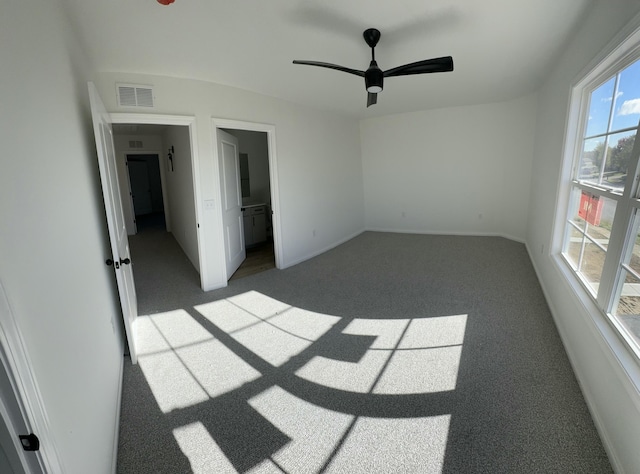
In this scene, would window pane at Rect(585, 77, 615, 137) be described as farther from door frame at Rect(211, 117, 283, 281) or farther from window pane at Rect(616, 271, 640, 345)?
door frame at Rect(211, 117, 283, 281)

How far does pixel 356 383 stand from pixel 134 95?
3511mm

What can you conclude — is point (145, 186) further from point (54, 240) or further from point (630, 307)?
point (630, 307)

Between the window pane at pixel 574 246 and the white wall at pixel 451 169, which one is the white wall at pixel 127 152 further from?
the window pane at pixel 574 246

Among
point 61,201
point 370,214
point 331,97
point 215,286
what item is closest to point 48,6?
point 61,201

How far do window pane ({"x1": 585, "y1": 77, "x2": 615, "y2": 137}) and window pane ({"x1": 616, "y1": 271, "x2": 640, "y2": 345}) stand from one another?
1257 mm

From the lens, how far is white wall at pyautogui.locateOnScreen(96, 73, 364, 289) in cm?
345

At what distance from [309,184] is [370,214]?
8.06 ft

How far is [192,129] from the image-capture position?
3.55m

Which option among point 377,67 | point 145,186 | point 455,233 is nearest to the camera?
point 377,67

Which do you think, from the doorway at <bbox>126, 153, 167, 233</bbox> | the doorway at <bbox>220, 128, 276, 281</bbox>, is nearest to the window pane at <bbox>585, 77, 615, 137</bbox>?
the doorway at <bbox>220, 128, 276, 281</bbox>

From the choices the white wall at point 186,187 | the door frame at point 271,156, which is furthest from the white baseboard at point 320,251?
the white wall at point 186,187

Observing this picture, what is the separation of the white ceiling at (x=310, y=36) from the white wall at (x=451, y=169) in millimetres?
1848

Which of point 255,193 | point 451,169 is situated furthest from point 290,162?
point 451,169

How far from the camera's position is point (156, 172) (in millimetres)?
10812
